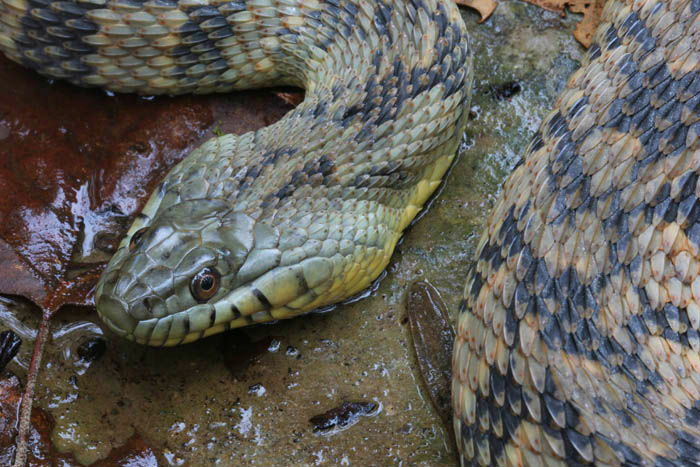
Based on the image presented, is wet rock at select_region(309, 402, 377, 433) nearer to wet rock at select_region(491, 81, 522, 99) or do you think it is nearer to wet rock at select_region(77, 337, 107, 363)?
wet rock at select_region(77, 337, 107, 363)

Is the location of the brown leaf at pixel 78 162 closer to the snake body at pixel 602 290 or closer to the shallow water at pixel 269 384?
the shallow water at pixel 269 384

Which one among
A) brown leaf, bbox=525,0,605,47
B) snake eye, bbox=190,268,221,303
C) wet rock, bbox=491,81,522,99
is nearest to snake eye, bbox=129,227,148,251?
snake eye, bbox=190,268,221,303

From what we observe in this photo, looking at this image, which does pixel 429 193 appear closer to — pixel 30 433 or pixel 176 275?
pixel 176 275

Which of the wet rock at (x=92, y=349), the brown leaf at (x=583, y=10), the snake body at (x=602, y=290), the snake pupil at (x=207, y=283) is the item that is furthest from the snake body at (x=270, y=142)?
the brown leaf at (x=583, y=10)

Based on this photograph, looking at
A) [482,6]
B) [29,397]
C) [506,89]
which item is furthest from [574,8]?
[29,397]

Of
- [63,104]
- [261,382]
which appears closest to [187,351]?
[261,382]

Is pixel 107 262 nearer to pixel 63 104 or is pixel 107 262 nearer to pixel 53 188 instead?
pixel 53 188
